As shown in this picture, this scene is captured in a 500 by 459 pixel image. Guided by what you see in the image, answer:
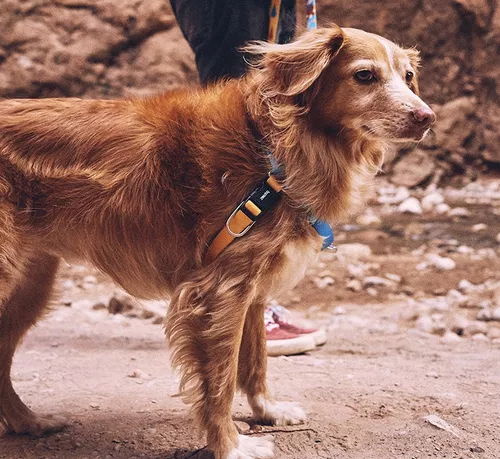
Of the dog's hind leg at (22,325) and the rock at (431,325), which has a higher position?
the dog's hind leg at (22,325)

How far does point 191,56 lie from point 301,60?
6.16m

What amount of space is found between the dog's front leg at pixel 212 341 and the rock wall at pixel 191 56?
5971 mm

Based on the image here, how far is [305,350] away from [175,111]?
165 centimetres

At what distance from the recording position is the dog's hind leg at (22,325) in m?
2.48

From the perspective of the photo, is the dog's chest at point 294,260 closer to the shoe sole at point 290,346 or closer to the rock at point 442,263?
the shoe sole at point 290,346

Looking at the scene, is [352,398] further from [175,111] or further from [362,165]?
[175,111]

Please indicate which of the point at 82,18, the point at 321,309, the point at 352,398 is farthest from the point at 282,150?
the point at 82,18

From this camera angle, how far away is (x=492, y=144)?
8.25 m

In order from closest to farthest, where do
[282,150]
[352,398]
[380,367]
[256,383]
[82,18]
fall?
[282,150] < [256,383] < [352,398] < [380,367] < [82,18]

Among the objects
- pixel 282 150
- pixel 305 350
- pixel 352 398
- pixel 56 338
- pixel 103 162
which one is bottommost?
pixel 56 338

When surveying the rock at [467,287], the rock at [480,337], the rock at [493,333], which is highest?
the rock at [493,333]

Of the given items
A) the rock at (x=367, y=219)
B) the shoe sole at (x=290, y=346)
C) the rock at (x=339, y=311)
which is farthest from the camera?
the rock at (x=367, y=219)

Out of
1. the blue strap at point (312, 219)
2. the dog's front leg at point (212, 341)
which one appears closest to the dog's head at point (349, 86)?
the blue strap at point (312, 219)

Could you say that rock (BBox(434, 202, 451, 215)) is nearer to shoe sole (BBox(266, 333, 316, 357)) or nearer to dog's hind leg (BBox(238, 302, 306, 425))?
shoe sole (BBox(266, 333, 316, 357))
